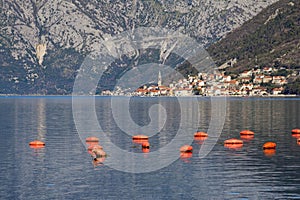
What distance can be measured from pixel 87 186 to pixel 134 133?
2501 inches

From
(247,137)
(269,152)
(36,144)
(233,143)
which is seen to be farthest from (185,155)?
(36,144)

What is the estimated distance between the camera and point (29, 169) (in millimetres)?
79000

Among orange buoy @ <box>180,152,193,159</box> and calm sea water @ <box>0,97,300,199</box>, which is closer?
calm sea water @ <box>0,97,300,199</box>

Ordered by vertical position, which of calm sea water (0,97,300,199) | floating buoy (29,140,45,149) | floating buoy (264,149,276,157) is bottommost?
calm sea water (0,97,300,199)

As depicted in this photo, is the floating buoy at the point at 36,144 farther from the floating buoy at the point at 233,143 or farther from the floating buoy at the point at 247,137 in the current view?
the floating buoy at the point at 247,137

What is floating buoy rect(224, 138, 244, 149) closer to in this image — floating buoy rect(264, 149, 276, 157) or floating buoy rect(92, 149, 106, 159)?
floating buoy rect(264, 149, 276, 157)

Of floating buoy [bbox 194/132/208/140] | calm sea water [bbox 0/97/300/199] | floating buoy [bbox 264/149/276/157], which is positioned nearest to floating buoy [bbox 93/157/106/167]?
calm sea water [bbox 0/97/300/199]

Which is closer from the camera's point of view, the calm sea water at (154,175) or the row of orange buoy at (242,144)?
the calm sea water at (154,175)

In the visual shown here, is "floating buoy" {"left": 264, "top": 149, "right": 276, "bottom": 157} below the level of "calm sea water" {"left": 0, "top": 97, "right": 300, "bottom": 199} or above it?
above

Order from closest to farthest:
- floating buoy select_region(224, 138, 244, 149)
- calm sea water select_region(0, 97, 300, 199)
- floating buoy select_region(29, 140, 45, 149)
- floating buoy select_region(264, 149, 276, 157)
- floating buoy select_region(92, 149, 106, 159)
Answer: calm sea water select_region(0, 97, 300, 199) → floating buoy select_region(92, 149, 106, 159) → floating buoy select_region(264, 149, 276, 157) → floating buoy select_region(224, 138, 244, 149) → floating buoy select_region(29, 140, 45, 149)

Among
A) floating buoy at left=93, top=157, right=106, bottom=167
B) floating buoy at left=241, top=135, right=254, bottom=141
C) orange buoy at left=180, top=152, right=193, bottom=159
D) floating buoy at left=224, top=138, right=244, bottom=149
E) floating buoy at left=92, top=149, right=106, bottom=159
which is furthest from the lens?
floating buoy at left=241, top=135, right=254, bottom=141

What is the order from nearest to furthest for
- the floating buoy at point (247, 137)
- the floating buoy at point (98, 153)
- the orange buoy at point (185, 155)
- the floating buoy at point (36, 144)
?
the floating buoy at point (98, 153)
the orange buoy at point (185, 155)
the floating buoy at point (36, 144)
the floating buoy at point (247, 137)

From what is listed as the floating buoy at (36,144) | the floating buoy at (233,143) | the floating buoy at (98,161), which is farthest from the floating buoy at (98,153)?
the floating buoy at (233,143)

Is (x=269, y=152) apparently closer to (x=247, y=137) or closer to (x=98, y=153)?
(x=247, y=137)
